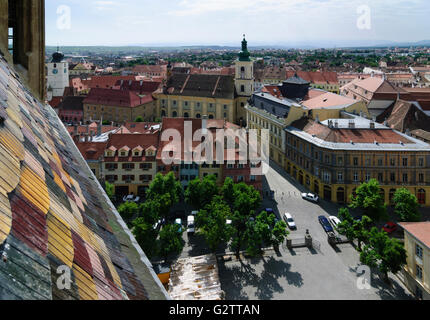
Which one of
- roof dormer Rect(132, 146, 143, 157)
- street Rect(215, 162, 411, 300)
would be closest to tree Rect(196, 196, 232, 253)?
street Rect(215, 162, 411, 300)

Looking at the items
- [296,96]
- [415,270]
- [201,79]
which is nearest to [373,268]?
[415,270]

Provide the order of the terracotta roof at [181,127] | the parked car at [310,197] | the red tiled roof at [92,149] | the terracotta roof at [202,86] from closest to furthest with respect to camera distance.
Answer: the parked car at [310,197] < the red tiled roof at [92,149] < the terracotta roof at [181,127] < the terracotta roof at [202,86]

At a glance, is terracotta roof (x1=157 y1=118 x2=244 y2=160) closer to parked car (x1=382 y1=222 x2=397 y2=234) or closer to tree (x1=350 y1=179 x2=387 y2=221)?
tree (x1=350 y1=179 x2=387 y2=221)

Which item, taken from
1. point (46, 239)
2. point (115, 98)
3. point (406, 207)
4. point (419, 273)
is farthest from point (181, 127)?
point (46, 239)

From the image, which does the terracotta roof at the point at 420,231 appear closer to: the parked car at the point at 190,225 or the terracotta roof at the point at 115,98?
the parked car at the point at 190,225

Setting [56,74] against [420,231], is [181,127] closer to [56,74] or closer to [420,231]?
[420,231]

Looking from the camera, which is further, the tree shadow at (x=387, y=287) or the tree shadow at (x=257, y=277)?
the tree shadow at (x=257, y=277)

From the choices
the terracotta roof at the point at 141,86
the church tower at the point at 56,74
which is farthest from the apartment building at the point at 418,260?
the church tower at the point at 56,74
